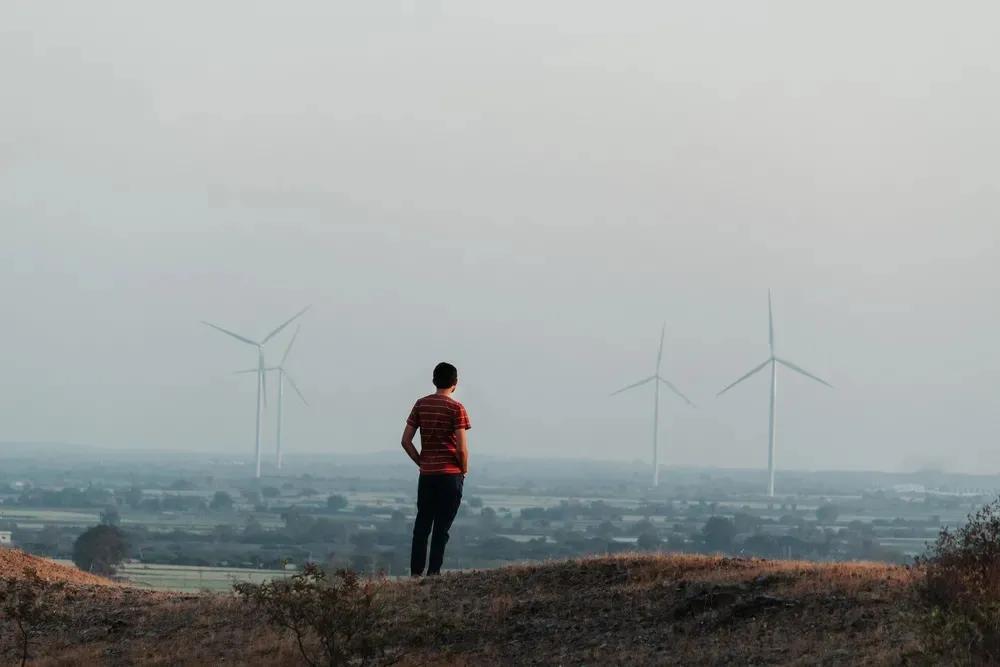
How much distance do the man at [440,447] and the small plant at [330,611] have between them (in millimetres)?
2616

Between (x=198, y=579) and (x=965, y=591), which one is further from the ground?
(x=965, y=591)

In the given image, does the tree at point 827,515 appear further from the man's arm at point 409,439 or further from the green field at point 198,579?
the man's arm at point 409,439

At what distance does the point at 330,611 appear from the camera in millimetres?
12984

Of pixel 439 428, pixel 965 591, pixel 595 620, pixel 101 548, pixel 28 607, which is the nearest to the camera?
pixel 965 591

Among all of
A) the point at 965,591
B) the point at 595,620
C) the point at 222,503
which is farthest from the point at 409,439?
the point at 222,503

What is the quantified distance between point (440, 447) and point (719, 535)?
7192cm

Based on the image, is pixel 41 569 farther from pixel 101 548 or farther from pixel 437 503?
pixel 101 548

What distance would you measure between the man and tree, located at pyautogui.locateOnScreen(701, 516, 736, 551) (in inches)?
2342

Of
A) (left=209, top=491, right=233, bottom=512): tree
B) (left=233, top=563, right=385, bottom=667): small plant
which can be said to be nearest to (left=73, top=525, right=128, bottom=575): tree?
(left=233, top=563, right=385, bottom=667): small plant

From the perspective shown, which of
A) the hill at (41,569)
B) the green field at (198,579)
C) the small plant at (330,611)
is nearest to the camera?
the small plant at (330,611)

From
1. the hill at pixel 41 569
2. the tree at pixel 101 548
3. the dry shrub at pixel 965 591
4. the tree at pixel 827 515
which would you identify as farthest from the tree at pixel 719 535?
the dry shrub at pixel 965 591

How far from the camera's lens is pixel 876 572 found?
15477mm

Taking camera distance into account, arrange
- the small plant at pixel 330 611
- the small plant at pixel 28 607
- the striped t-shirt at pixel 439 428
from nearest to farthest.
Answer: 1. the small plant at pixel 330 611
2. the small plant at pixel 28 607
3. the striped t-shirt at pixel 439 428

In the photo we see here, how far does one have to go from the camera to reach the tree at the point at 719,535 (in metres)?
78.1
